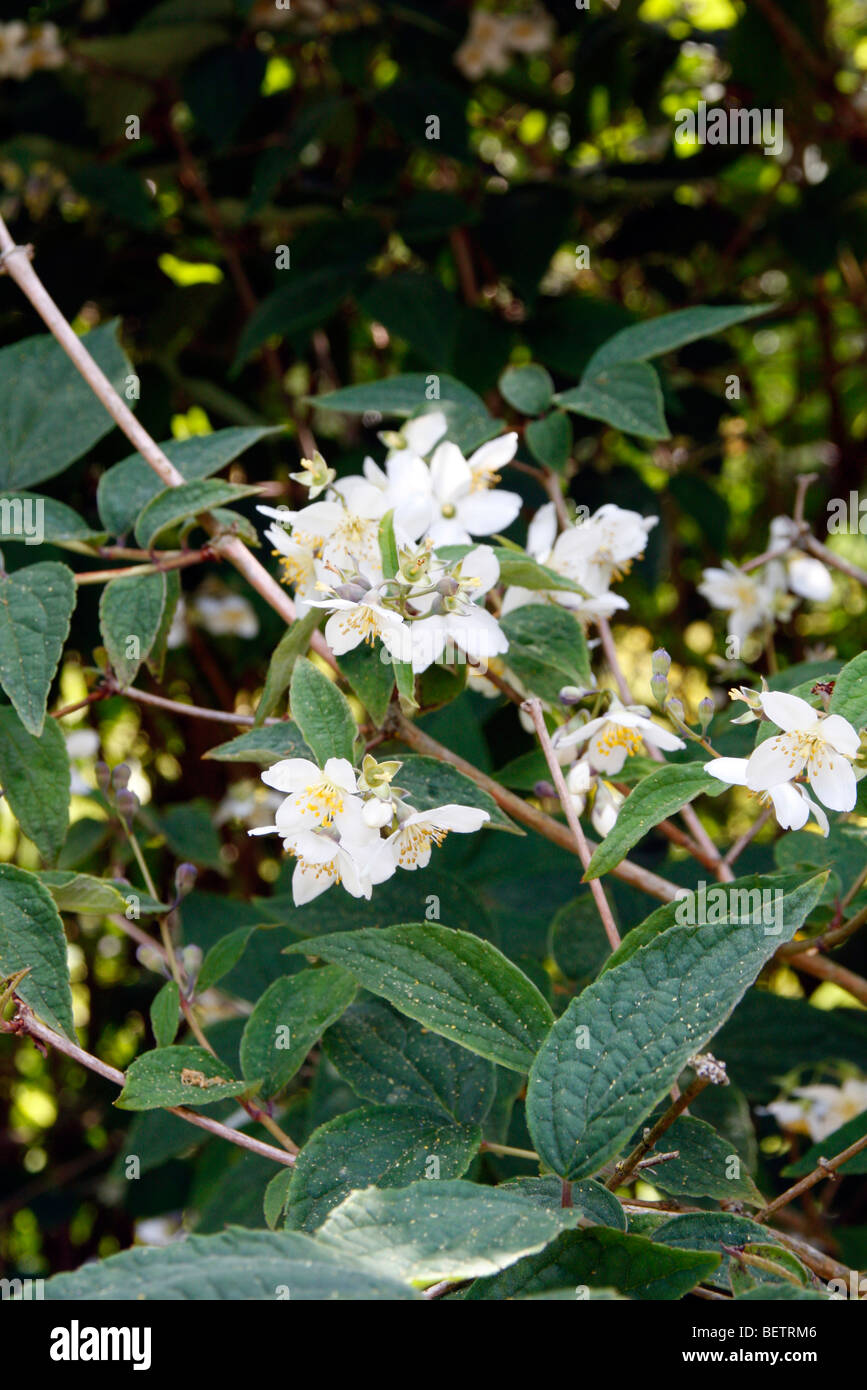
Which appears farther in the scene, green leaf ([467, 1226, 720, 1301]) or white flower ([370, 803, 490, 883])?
white flower ([370, 803, 490, 883])

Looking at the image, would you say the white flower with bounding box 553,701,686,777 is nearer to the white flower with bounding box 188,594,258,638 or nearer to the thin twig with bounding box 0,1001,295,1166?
the thin twig with bounding box 0,1001,295,1166

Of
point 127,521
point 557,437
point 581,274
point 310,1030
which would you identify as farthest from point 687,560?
point 310,1030

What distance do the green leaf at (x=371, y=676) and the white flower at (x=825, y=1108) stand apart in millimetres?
736

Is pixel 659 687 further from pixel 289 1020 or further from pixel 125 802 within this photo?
pixel 125 802

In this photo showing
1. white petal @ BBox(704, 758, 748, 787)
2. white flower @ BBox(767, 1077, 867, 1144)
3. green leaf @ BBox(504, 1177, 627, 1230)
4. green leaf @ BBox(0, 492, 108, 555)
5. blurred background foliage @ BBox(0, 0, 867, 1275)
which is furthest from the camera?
blurred background foliage @ BBox(0, 0, 867, 1275)

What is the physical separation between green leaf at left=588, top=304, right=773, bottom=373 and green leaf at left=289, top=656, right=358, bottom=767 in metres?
0.52

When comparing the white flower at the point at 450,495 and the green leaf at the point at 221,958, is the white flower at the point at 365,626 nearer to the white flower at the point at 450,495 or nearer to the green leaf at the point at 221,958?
the white flower at the point at 450,495

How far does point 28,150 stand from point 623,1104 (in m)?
1.73

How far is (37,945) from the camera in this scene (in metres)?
0.75

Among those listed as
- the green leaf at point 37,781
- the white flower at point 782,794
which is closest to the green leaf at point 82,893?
the green leaf at point 37,781

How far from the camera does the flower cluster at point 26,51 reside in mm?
1828

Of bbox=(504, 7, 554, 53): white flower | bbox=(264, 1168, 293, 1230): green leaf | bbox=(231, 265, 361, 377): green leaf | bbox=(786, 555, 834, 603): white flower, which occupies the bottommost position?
bbox=(264, 1168, 293, 1230): green leaf

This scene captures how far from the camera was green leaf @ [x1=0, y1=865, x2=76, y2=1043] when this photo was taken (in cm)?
74

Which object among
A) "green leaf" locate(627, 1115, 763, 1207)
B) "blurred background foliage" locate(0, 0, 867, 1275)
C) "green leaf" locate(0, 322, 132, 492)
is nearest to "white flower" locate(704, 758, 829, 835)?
"green leaf" locate(627, 1115, 763, 1207)
